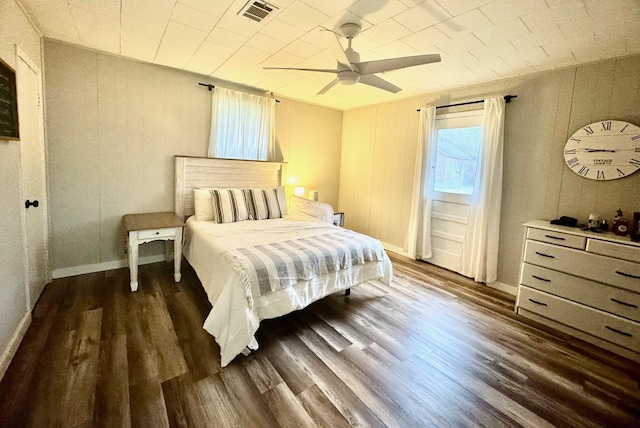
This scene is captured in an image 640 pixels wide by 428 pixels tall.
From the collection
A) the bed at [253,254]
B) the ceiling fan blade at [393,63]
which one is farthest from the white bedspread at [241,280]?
the ceiling fan blade at [393,63]

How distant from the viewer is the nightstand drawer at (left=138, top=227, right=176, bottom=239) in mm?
2809

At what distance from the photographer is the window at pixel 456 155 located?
3605mm

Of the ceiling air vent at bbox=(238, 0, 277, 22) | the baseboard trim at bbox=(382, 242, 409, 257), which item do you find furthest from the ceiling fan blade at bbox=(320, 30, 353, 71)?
the baseboard trim at bbox=(382, 242, 409, 257)

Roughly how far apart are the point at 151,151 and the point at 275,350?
9.45 ft

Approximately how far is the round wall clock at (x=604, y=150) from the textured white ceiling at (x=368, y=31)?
655mm

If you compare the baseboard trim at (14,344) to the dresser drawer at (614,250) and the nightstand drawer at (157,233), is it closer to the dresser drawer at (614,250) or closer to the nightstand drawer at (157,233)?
the nightstand drawer at (157,233)

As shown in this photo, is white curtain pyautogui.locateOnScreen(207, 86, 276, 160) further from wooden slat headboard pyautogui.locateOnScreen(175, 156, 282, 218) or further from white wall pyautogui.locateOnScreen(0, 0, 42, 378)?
white wall pyautogui.locateOnScreen(0, 0, 42, 378)

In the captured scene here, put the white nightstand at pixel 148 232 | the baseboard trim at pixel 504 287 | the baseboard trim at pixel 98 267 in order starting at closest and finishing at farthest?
1. the white nightstand at pixel 148 232
2. the baseboard trim at pixel 98 267
3. the baseboard trim at pixel 504 287

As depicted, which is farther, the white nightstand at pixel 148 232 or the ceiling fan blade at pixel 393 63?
the white nightstand at pixel 148 232

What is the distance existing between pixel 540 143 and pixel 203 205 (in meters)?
3.97

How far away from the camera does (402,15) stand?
2.03 m

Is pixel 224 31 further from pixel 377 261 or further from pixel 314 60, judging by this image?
pixel 377 261

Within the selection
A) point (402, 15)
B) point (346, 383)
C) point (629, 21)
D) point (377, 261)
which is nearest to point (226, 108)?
point (402, 15)

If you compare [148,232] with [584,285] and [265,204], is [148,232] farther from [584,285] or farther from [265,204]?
[584,285]
